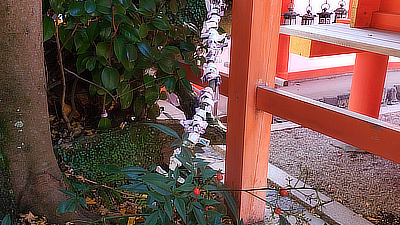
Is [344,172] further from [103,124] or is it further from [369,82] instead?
[103,124]

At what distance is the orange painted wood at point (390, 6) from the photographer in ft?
8.17

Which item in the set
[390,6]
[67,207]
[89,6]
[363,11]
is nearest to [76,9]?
[89,6]

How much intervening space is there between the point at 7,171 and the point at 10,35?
424mm

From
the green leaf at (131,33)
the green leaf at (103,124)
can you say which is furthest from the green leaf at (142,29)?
the green leaf at (103,124)

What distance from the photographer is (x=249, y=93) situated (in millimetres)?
1376

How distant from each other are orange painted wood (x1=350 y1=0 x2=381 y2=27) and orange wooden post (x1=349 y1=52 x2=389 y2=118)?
0.27 m

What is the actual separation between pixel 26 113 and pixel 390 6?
7.70 feet

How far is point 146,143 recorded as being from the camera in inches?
66.2

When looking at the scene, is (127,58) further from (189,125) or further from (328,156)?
(328,156)

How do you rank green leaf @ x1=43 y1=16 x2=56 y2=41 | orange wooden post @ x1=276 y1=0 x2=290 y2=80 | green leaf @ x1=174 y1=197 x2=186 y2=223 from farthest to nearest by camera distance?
orange wooden post @ x1=276 y1=0 x2=290 y2=80, green leaf @ x1=43 y1=16 x2=56 y2=41, green leaf @ x1=174 y1=197 x2=186 y2=223

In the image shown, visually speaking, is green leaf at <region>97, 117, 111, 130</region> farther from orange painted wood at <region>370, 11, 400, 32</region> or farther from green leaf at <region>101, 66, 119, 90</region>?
orange painted wood at <region>370, 11, 400, 32</region>

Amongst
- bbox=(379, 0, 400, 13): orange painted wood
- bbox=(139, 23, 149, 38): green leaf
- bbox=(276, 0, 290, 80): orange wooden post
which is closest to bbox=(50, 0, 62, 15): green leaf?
bbox=(139, 23, 149, 38): green leaf

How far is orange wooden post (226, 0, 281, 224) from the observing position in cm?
132

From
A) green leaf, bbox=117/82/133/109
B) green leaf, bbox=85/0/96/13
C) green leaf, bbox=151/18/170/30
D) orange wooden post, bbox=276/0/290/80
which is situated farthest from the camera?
orange wooden post, bbox=276/0/290/80
